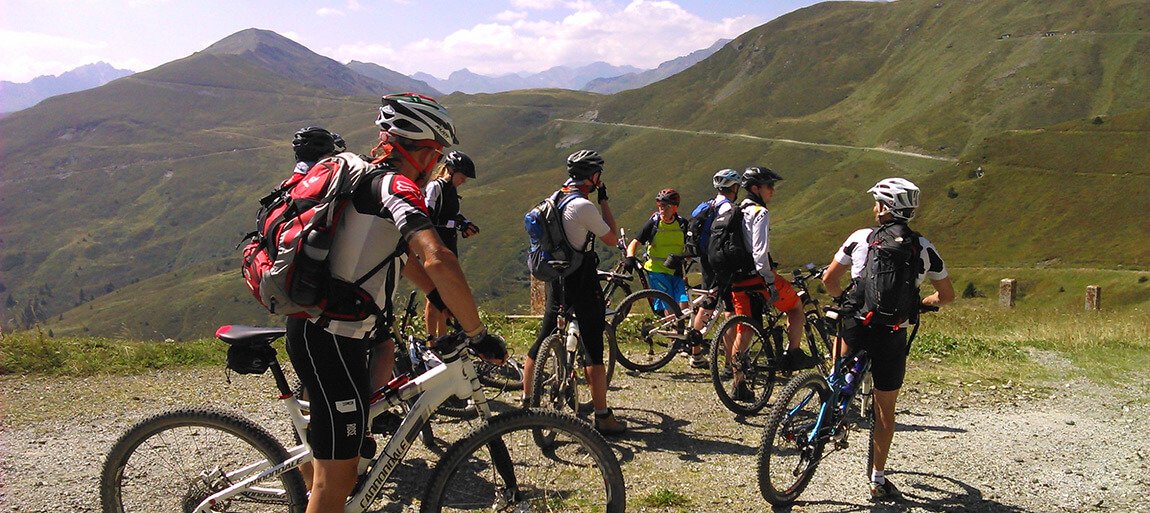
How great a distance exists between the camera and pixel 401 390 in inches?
156

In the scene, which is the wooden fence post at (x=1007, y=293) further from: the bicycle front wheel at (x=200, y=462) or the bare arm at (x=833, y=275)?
the bicycle front wheel at (x=200, y=462)

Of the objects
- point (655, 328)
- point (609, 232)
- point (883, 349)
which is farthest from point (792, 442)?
point (655, 328)

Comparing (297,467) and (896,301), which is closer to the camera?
(297,467)

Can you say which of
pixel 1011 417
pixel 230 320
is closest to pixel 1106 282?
pixel 1011 417

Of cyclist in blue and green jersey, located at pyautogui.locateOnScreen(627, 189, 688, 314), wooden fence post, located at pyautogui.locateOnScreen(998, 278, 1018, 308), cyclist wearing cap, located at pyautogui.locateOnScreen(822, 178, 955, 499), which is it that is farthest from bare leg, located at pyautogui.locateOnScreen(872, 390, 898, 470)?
wooden fence post, located at pyautogui.locateOnScreen(998, 278, 1018, 308)

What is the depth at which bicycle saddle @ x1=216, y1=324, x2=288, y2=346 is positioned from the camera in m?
3.92

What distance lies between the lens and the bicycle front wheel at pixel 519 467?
382 cm

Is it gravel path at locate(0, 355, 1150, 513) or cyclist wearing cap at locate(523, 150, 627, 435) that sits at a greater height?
cyclist wearing cap at locate(523, 150, 627, 435)

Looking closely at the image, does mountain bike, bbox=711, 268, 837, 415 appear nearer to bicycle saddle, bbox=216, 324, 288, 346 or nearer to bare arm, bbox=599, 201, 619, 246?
bare arm, bbox=599, 201, 619, 246

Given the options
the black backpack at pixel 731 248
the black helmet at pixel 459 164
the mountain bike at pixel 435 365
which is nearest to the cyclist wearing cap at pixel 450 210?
the black helmet at pixel 459 164

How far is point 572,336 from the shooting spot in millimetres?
6684

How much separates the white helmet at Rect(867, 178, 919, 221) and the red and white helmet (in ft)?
11.1

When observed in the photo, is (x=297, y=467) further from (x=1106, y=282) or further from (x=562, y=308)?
(x=1106, y=282)

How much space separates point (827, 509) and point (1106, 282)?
85816 mm
